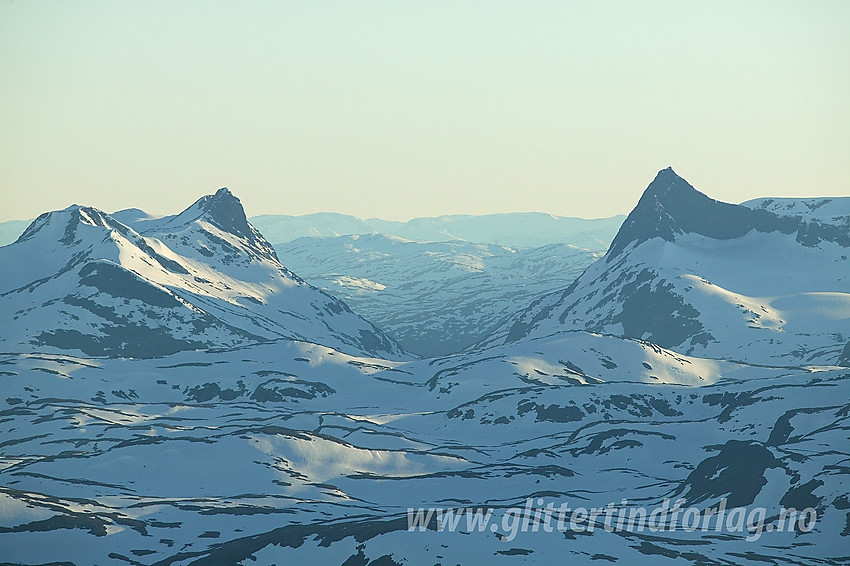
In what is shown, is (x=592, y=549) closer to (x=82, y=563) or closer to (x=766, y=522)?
(x=766, y=522)

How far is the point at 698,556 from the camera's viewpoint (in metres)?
162

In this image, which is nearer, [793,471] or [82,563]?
[82,563]

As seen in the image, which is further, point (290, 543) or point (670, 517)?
point (670, 517)

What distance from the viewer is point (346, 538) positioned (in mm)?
170250

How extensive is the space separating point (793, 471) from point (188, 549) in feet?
344

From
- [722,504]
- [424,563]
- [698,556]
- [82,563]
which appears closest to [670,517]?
[722,504]

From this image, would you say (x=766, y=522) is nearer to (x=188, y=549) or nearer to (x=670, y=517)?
(x=670, y=517)

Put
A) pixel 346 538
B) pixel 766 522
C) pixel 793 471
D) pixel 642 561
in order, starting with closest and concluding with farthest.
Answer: pixel 642 561 < pixel 346 538 < pixel 766 522 < pixel 793 471

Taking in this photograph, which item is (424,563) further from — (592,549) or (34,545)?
(34,545)

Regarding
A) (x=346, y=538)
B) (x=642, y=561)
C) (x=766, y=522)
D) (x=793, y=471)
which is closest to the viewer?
(x=642, y=561)

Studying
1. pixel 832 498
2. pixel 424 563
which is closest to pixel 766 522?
pixel 832 498

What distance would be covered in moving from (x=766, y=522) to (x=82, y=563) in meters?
109

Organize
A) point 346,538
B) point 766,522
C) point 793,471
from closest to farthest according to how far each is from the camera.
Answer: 1. point 346,538
2. point 766,522
3. point 793,471

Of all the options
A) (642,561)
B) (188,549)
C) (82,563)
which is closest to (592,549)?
(642,561)
